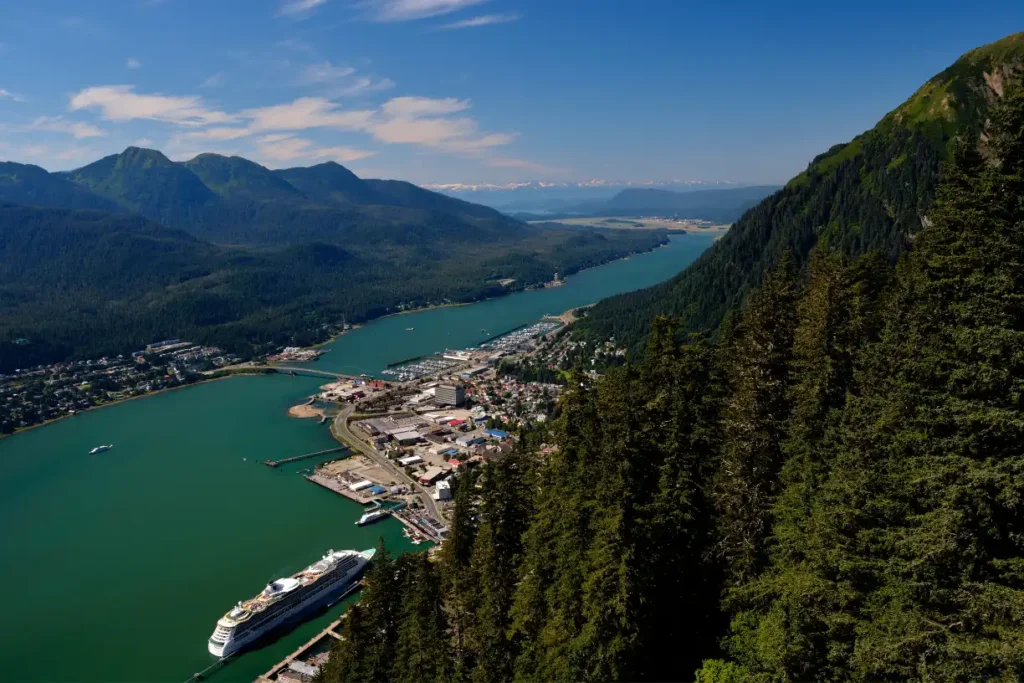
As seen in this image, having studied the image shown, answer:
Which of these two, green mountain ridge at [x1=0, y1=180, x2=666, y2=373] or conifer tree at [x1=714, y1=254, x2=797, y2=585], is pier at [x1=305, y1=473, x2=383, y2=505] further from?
green mountain ridge at [x1=0, y1=180, x2=666, y2=373]

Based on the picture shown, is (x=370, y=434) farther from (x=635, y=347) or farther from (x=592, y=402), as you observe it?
(x=592, y=402)

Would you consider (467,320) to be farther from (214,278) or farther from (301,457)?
(214,278)

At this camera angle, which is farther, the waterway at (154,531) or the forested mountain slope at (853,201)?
the forested mountain slope at (853,201)

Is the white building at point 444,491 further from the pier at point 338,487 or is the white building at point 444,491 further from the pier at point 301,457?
the pier at point 301,457

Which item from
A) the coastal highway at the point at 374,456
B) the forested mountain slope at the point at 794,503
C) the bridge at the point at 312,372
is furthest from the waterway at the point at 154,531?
the forested mountain slope at the point at 794,503

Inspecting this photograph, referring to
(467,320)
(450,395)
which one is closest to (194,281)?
(467,320)
